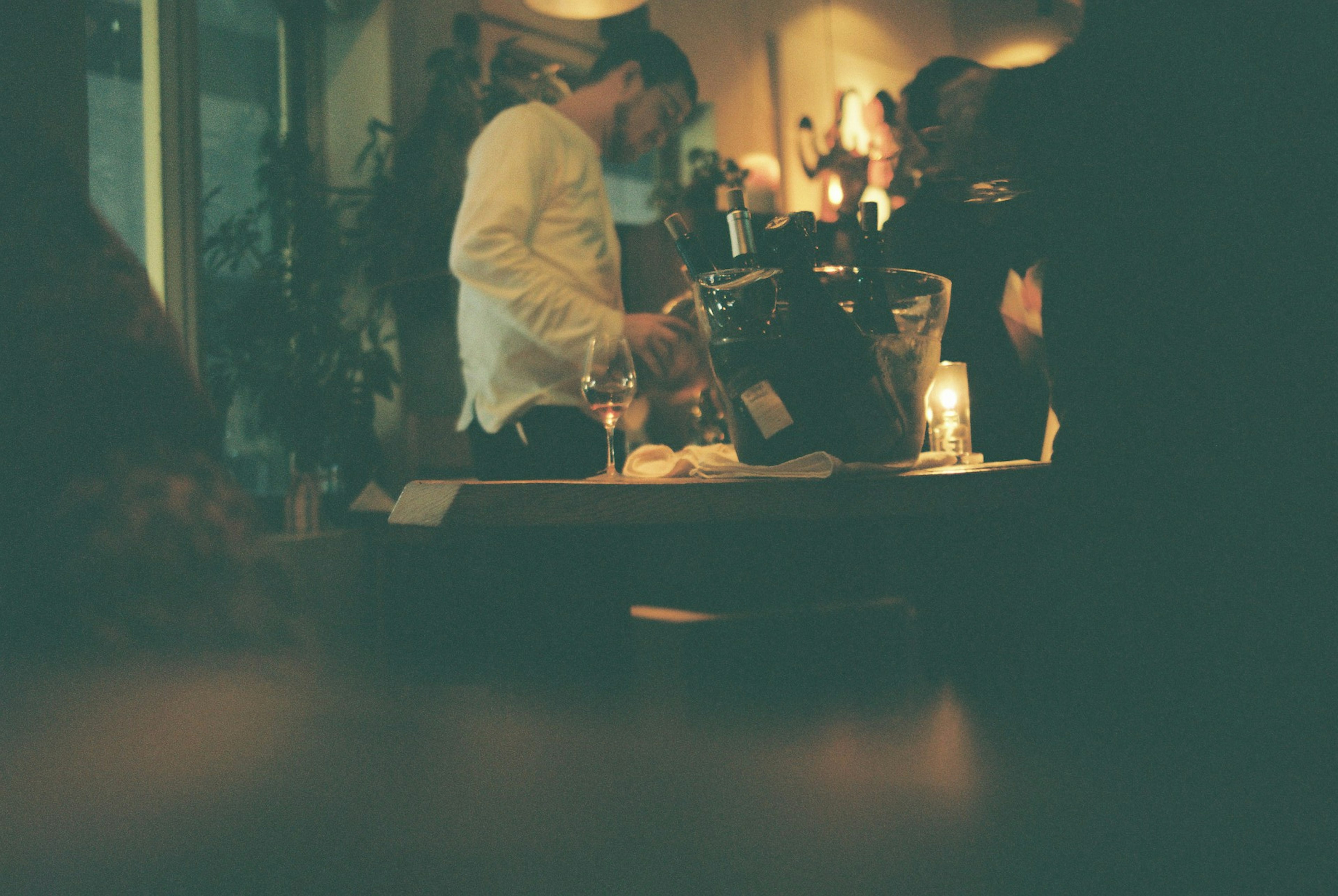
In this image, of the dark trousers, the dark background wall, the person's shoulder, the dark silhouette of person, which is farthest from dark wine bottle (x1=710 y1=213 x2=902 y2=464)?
the dark background wall

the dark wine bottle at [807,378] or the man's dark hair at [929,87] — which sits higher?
the man's dark hair at [929,87]

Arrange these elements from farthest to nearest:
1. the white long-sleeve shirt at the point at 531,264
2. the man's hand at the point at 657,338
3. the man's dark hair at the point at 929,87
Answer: the white long-sleeve shirt at the point at 531,264
the man's hand at the point at 657,338
the man's dark hair at the point at 929,87

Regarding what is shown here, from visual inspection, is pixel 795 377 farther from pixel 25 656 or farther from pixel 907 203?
pixel 25 656

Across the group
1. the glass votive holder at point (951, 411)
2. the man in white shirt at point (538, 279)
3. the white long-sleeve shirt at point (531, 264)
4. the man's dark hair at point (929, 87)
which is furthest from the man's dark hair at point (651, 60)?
the glass votive holder at point (951, 411)

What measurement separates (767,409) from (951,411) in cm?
40

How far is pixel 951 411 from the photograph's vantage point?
1.18 metres

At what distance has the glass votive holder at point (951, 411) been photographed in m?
1.18

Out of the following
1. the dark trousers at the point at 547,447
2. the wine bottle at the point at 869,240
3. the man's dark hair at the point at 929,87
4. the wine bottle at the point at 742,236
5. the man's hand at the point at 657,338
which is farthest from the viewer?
the dark trousers at the point at 547,447

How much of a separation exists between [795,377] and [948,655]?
2.05 ft

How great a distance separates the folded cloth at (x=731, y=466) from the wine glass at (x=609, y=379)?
0.41 feet

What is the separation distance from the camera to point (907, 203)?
1233 mm

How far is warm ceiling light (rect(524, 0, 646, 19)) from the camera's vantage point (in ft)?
6.42

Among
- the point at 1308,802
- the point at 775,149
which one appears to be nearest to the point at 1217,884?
the point at 1308,802

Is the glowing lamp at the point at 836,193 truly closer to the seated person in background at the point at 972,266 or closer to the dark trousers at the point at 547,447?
the dark trousers at the point at 547,447
